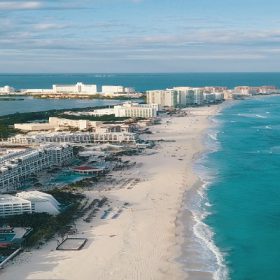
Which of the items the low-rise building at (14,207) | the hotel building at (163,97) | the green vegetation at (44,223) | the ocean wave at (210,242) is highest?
the hotel building at (163,97)

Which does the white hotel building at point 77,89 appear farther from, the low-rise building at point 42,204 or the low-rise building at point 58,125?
the low-rise building at point 42,204

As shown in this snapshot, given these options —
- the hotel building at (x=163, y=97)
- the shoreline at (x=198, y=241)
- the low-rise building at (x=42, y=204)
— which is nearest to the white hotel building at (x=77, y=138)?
the shoreline at (x=198, y=241)

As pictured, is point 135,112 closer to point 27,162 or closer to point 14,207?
point 27,162

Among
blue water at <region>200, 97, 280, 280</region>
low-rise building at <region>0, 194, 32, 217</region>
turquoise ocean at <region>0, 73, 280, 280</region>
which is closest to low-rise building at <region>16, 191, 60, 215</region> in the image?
low-rise building at <region>0, 194, 32, 217</region>

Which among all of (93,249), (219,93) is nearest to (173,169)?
(93,249)

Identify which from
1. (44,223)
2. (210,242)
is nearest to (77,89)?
(44,223)

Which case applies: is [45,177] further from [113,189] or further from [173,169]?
[173,169]

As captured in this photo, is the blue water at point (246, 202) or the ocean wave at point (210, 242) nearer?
the ocean wave at point (210, 242)
